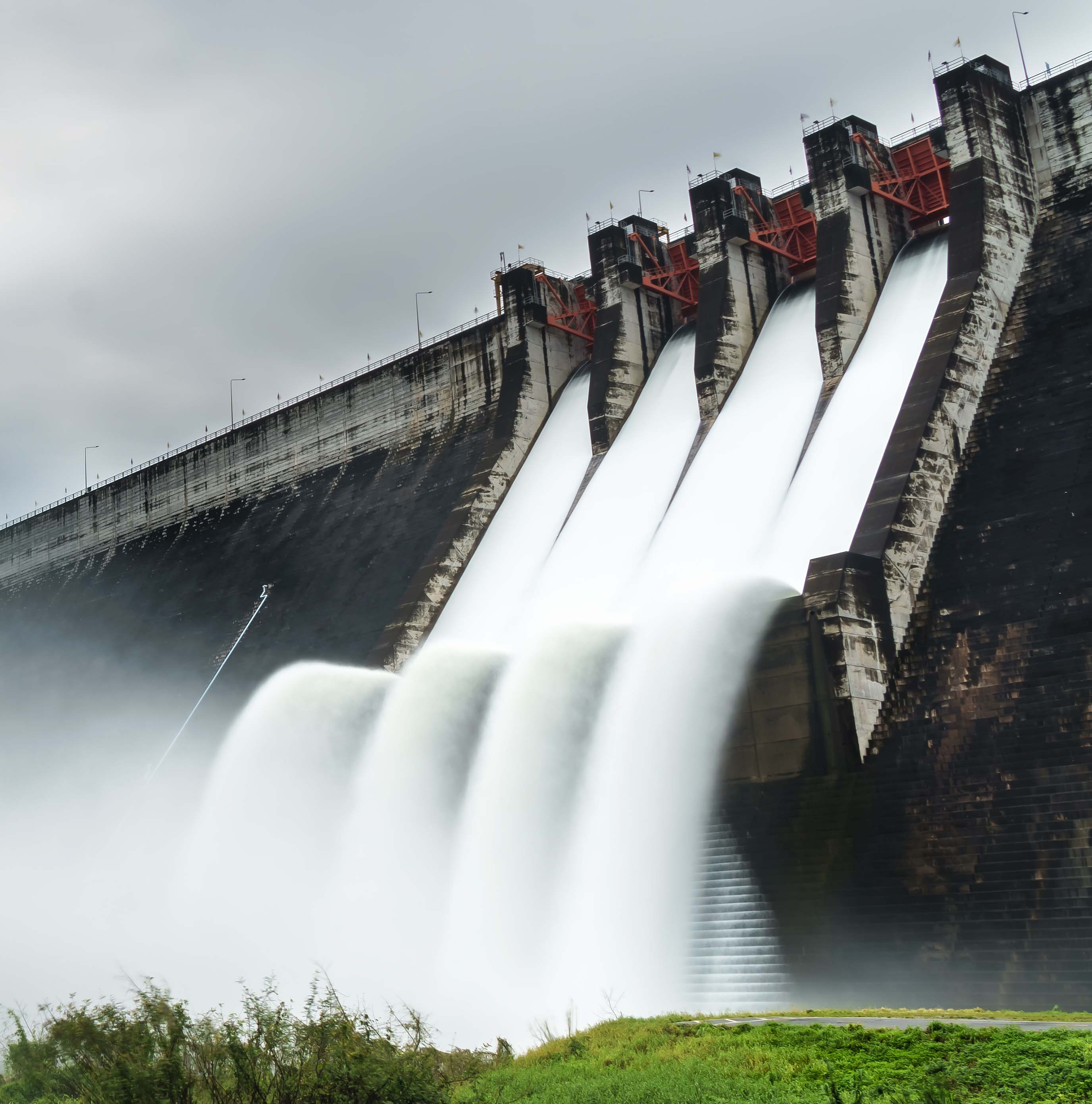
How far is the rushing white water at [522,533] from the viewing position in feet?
94.1

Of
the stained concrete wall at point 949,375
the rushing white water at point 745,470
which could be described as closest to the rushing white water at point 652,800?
the rushing white water at point 745,470

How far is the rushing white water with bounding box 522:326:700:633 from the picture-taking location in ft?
85.9

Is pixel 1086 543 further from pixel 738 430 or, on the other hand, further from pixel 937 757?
pixel 738 430

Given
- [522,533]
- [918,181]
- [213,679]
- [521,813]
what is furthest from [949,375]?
[213,679]

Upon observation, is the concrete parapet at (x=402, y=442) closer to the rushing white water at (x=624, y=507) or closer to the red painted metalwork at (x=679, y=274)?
the red painted metalwork at (x=679, y=274)

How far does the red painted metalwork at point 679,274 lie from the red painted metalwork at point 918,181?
614cm

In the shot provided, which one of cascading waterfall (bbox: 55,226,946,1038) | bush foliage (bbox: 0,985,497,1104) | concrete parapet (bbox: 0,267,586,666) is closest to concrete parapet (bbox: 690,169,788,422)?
cascading waterfall (bbox: 55,226,946,1038)

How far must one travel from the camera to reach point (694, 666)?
66.0ft

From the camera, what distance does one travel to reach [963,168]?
25.3 metres

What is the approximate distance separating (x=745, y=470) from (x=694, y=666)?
7282 mm

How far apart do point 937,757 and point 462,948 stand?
24.8ft

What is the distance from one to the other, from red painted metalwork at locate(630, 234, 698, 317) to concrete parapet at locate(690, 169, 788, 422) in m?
2.58

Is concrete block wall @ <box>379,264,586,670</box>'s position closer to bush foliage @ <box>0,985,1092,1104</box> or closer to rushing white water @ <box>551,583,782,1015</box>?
rushing white water @ <box>551,583,782,1015</box>

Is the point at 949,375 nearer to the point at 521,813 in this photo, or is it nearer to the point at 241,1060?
the point at 521,813
